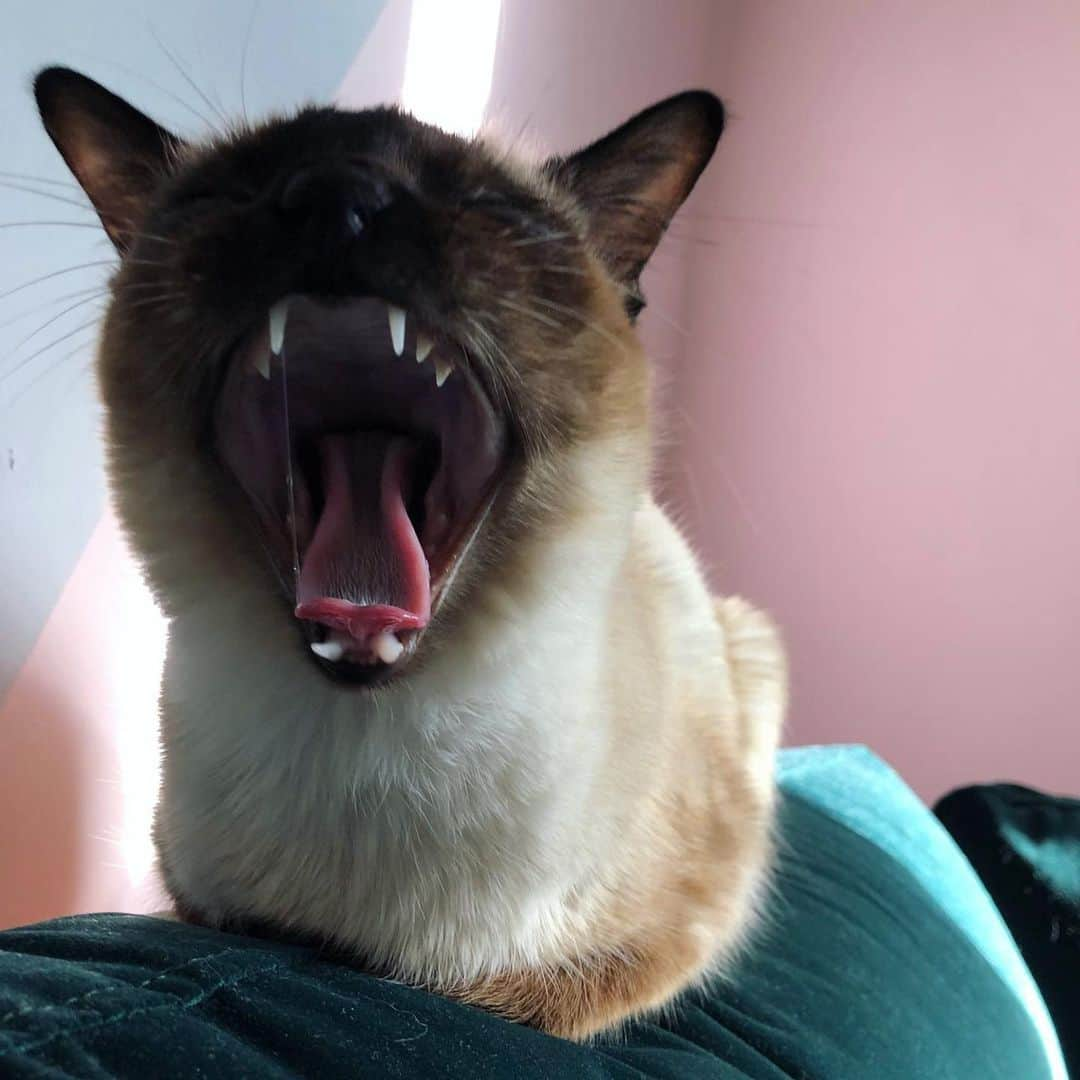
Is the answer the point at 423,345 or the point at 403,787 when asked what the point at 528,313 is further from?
the point at 403,787

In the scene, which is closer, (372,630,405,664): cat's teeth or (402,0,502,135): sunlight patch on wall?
(372,630,405,664): cat's teeth

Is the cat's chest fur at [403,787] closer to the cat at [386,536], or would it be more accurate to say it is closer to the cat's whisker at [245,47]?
the cat at [386,536]

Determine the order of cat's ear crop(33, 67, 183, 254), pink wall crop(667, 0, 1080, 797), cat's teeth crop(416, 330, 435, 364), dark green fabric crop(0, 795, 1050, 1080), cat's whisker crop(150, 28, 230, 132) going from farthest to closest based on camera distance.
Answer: pink wall crop(667, 0, 1080, 797) < cat's whisker crop(150, 28, 230, 132) < cat's ear crop(33, 67, 183, 254) < cat's teeth crop(416, 330, 435, 364) < dark green fabric crop(0, 795, 1050, 1080)

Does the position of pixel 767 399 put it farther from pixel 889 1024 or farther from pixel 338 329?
pixel 338 329

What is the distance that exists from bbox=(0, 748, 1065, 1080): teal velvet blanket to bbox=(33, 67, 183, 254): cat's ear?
1.65 ft

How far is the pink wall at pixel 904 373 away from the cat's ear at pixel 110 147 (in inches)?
43.1

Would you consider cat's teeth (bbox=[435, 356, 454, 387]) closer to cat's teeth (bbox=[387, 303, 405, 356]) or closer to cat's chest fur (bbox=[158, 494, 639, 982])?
cat's teeth (bbox=[387, 303, 405, 356])

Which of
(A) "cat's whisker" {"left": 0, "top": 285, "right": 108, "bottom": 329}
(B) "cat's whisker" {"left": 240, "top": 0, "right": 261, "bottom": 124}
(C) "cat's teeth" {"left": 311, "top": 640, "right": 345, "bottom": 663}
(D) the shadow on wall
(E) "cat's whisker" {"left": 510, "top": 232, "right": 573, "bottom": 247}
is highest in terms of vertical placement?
(B) "cat's whisker" {"left": 240, "top": 0, "right": 261, "bottom": 124}

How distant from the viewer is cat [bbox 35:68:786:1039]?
0.56 metres

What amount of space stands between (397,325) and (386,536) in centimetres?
13

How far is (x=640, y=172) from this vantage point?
799mm

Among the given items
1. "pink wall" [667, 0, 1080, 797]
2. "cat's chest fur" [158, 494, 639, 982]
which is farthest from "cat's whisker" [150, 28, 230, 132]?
"pink wall" [667, 0, 1080, 797]

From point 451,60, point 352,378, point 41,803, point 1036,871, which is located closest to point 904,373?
point 1036,871

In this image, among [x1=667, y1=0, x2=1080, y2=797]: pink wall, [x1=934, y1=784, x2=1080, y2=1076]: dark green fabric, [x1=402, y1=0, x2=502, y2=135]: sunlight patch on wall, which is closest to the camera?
[x1=402, y1=0, x2=502, y2=135]: sunlight patch on wall
